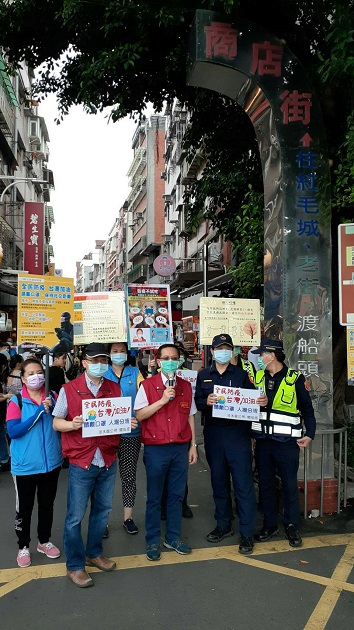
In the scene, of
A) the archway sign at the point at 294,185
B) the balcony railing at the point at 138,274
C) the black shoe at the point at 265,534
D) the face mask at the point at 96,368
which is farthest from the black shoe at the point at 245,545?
the balcony railing at the point at 138,274

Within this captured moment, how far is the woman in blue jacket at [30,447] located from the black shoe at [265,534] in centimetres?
189

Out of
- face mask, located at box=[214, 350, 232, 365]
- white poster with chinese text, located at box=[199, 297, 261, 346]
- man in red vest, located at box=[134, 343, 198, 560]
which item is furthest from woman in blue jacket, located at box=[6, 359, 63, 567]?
white poster with chinese text, located at box=[199, 297, 261, 346]

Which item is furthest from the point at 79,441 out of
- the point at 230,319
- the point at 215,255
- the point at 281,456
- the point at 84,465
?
the point at 215,255

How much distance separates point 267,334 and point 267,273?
0.77m

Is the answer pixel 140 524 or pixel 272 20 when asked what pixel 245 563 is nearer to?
pixel 140 524

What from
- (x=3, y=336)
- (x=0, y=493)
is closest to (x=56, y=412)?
(x=0, y=493)

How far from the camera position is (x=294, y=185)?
6.18m

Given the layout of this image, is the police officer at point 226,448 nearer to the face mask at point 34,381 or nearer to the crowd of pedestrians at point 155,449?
the crowd of pedestrians at point 155,449

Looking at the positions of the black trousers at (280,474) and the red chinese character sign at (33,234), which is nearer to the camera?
the black trousers at (280,474)

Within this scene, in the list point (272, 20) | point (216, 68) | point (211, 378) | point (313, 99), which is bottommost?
point (211, 378)

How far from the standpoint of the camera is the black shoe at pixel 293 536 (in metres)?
4.89

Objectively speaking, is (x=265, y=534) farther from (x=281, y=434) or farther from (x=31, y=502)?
(x=31, y=502)

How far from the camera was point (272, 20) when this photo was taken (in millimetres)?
7719

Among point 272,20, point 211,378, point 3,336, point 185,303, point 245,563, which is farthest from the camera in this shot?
point 3,336
